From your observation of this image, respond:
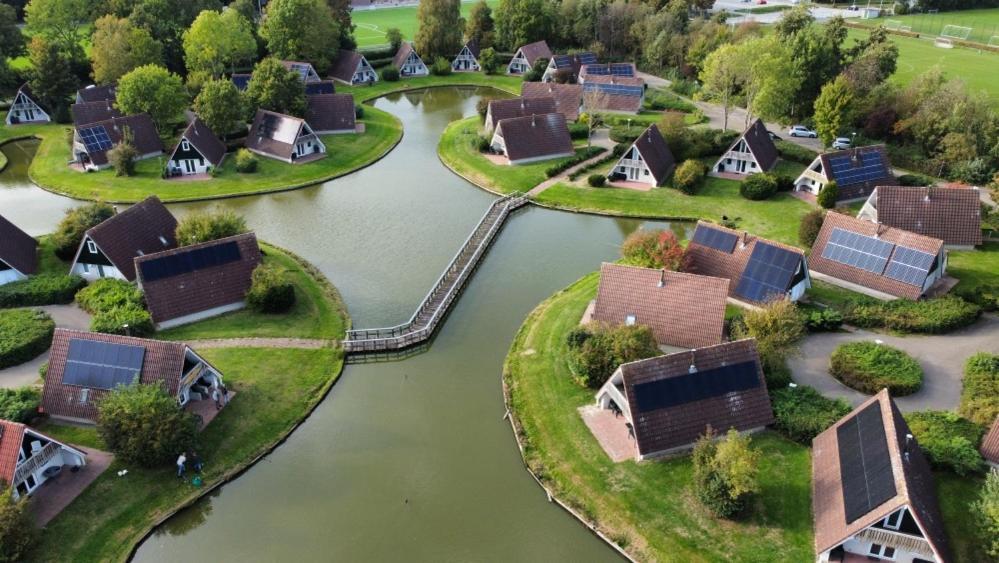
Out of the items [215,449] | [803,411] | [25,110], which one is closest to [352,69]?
[25,110]

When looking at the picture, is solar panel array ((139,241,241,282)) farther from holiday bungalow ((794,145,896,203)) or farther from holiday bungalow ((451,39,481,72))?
holiday bungalow ((451,39,481,72))

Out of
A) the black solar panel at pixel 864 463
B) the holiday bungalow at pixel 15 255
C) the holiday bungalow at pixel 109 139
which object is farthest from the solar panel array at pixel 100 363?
the holiday bungalow at pixel 109 139

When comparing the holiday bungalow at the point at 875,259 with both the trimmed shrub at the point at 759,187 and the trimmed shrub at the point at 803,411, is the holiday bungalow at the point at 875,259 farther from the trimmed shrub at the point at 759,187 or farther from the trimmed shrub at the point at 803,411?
the trimmed shrub at the point at 803,411

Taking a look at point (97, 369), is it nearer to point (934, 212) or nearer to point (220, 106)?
point (220, 106)

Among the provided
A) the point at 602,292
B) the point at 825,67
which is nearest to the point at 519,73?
the point at 825,67

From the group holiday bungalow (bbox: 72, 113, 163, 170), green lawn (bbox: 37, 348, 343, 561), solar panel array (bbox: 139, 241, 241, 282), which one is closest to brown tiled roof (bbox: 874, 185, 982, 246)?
green lawn (bbox: 37, 348, 343, 561)

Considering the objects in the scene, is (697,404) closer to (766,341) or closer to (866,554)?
(766,341)
